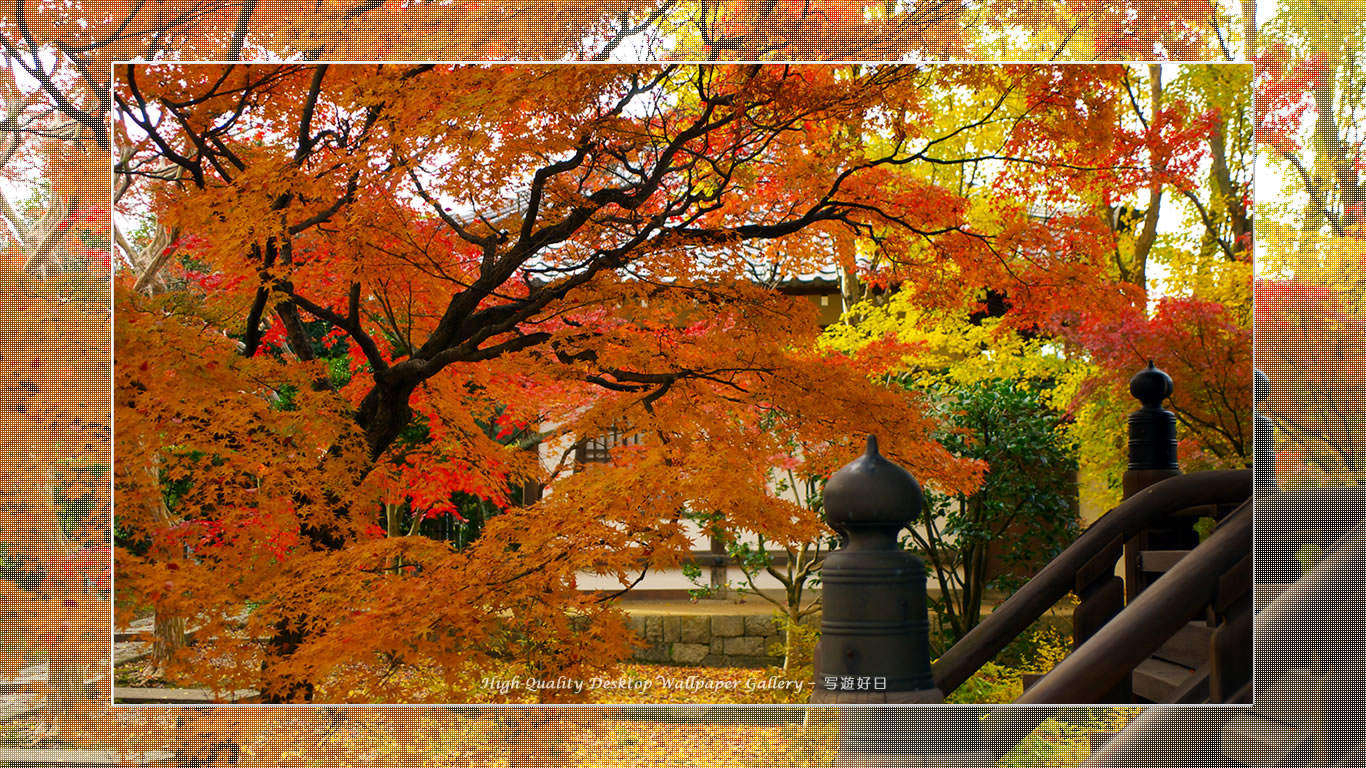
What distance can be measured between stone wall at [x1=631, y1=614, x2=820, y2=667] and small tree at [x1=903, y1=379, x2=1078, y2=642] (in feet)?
2.19

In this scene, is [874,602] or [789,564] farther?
[789,564]

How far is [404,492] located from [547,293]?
954 millimetres

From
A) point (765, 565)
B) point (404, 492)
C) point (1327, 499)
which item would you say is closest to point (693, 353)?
point (765, 565)

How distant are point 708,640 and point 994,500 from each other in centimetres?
126

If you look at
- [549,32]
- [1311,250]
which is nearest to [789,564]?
[549,32]

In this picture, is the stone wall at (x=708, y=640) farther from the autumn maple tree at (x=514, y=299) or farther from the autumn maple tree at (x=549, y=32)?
the autumn maple tree at (x=549, y=32)

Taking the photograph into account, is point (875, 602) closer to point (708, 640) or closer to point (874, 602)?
point (874, 602)

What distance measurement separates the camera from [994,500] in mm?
4070

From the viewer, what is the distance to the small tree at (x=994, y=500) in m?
4.01

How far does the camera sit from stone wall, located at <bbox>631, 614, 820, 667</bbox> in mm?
3957

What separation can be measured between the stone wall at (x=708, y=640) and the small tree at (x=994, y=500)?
26.3 inches

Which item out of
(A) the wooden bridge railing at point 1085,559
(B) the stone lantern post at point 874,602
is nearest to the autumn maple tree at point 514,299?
(A) the wooden bridge railing at point 1085,559

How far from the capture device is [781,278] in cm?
396

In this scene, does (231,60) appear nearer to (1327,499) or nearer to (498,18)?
(498,18)
